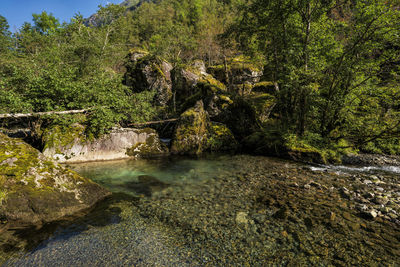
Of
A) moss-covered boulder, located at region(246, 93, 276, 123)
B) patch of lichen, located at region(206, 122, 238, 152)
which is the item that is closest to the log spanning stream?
patch of lichen, located at region(206, 122, 238, 152)

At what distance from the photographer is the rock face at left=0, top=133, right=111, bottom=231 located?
162 inches

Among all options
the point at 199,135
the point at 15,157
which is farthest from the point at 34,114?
the point at 199,135

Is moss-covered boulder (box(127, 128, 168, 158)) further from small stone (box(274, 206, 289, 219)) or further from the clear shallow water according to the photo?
the clear shallow water

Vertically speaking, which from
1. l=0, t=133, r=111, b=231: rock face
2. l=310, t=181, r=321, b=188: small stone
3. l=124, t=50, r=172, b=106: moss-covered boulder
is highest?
l=124, t=50, r=172, b=106: moss-covered boulder

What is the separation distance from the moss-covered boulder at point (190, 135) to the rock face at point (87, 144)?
1.62 meters

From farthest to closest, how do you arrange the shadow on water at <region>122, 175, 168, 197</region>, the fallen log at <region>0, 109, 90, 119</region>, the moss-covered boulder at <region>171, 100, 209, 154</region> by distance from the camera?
the moss-covered boulder at <region>171, 100, 209, 154</region>, the fallen log at <region>0, 109, 90, 119</region>, the shadow on water at <region>122, 175, 168, 197</region>

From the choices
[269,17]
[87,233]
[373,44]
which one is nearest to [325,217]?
[87,233]

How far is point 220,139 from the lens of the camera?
47.1 ft

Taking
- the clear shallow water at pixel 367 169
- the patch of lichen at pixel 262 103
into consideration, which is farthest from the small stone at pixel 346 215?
the patch of lichen at pixel 262 103

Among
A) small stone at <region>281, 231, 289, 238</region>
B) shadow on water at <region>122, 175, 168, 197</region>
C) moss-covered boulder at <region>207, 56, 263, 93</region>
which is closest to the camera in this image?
small stone at <region>281, 231, 289, 238</region>

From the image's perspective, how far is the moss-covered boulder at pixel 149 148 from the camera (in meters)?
12.1

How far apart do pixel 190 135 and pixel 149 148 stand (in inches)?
125

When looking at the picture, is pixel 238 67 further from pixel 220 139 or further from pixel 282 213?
pixel 282 213

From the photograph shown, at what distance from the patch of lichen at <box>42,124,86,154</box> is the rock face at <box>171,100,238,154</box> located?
19.7 ft
